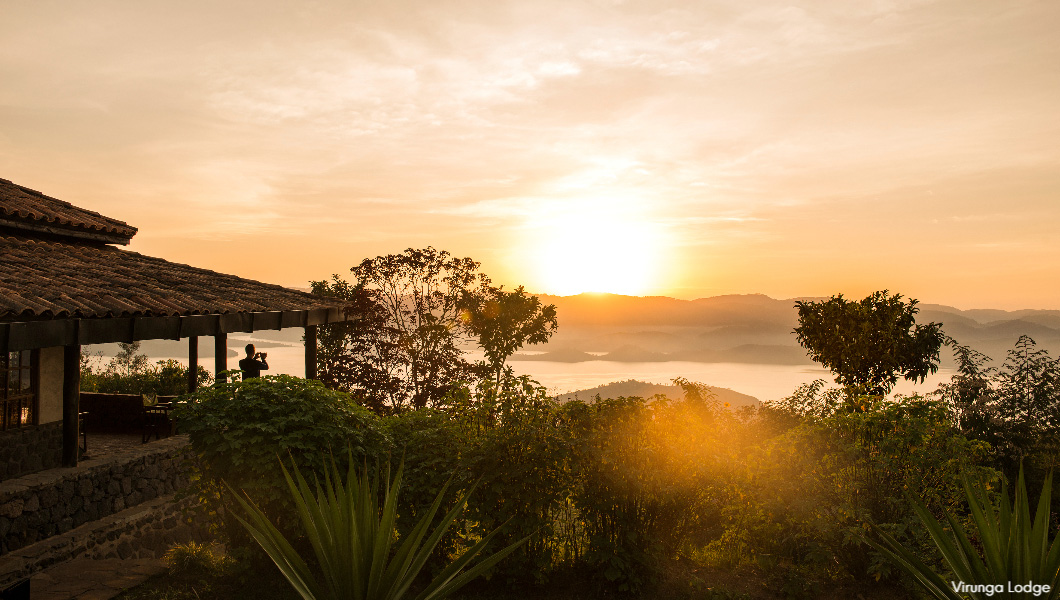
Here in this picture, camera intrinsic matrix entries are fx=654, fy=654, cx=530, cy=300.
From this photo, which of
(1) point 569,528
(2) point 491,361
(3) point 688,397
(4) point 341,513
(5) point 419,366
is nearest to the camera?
(4) point 341,513

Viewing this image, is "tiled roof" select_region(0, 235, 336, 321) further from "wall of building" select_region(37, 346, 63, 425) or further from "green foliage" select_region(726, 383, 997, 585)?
"green foliage" select_region(726, 383, 997, 585)

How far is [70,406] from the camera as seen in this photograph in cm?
996

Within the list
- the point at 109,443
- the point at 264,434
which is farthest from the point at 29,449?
the point at 264,434

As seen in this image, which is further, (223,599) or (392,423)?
(392,423)

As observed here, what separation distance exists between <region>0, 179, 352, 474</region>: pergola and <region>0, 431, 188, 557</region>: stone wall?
56 cm

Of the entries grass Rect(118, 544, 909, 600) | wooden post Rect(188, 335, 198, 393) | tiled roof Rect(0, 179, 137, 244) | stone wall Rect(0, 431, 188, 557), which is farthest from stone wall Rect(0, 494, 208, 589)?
tiled roof Rect(0, 179, 137, 244)

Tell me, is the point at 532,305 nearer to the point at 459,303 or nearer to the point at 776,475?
the point at 459,303

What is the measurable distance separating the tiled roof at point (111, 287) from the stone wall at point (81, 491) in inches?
85.8

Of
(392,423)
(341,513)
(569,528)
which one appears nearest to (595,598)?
(569,528)

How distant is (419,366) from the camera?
18.4 metres

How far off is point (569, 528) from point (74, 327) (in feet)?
21.2

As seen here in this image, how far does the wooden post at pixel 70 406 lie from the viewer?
9.78 metres

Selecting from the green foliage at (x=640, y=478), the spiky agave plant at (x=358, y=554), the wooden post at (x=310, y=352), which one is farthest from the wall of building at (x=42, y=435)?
the green foliage at (x=640, y=478)

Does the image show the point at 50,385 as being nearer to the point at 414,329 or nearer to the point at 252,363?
the point at 252,363
